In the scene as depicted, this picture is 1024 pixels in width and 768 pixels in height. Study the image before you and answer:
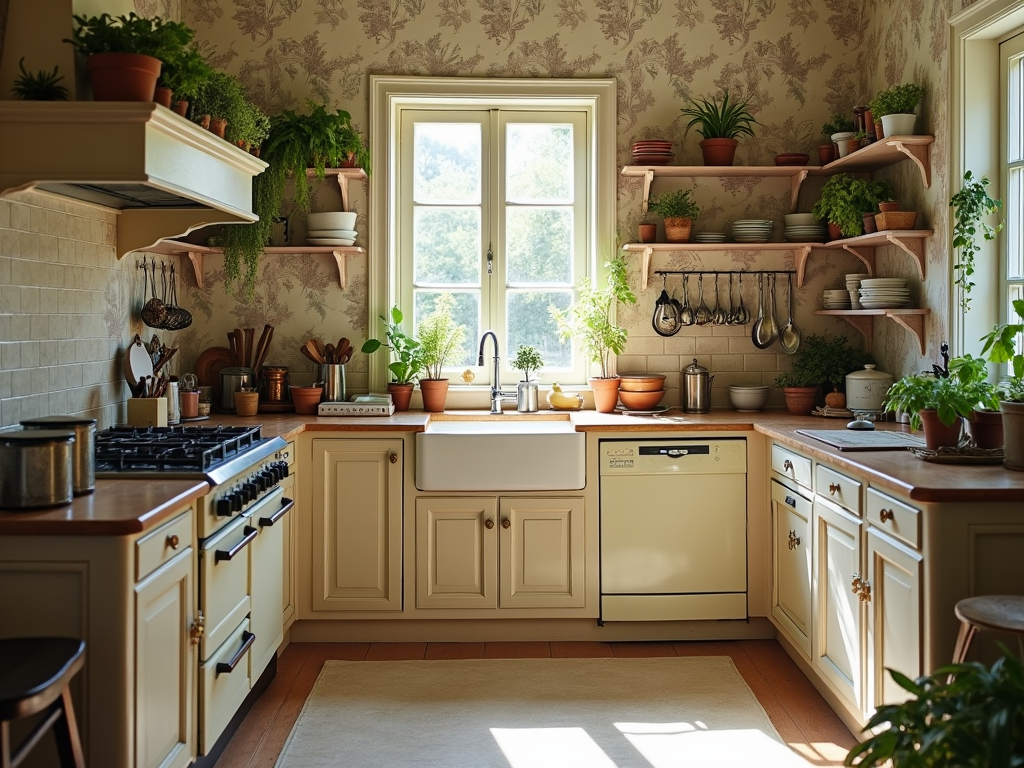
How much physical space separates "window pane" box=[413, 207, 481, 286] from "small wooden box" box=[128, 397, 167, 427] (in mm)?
1518

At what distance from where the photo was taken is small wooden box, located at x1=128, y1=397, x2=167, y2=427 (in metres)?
3.56

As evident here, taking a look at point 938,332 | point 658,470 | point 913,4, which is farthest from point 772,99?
point 658,470

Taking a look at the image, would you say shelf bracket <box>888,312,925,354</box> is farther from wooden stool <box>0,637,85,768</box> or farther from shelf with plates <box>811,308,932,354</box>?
wooden stool <box>0,637,85,768</box>

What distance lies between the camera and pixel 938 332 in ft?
12.3

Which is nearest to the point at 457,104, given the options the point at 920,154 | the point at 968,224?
the point at 920,154

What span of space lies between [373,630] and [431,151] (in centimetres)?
223

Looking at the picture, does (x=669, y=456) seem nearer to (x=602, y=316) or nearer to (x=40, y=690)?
(x=602, y=316)

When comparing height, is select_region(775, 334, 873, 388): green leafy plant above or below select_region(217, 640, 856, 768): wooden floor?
above

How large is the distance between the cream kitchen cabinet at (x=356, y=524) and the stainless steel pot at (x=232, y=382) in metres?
0.61

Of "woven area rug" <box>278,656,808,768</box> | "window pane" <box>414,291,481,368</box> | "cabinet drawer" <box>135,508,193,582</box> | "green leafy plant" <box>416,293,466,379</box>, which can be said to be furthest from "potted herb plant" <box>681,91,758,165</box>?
"cabinet drawer" <box>135,508,193,582</box>

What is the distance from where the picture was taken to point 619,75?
456 cm

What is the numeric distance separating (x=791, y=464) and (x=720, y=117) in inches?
68.5

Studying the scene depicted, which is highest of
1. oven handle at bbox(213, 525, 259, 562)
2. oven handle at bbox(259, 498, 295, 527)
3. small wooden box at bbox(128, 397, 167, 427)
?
small wooden box at bbox(128, 397, 167, 427)

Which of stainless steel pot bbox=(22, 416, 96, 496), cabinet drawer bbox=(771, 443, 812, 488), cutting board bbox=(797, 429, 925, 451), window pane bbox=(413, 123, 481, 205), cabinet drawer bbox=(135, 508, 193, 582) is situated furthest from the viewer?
window pane bbox=(413, 123, 481, 205)
